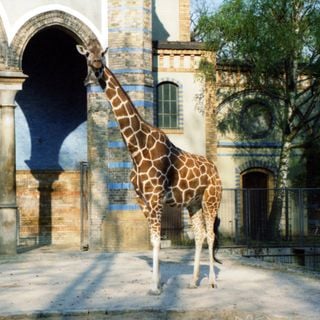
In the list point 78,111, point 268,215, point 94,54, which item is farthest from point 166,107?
point 94,54

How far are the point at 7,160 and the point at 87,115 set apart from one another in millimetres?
3939

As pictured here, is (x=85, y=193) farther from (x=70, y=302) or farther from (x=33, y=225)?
(x=70, y=302)

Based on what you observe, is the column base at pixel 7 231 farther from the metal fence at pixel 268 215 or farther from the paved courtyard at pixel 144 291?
the metal fence at pixel 268 215

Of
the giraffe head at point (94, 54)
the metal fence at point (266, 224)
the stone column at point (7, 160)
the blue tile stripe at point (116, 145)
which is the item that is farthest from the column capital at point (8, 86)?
the giraffe head at point (94, 54)

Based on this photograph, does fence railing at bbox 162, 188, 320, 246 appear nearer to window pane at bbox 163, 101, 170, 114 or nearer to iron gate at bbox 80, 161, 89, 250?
iron gate at bbox 80, 161, 89, 250

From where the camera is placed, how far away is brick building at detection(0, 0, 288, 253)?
2175 centimetres

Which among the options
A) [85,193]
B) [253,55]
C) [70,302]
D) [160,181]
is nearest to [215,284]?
[160,181]

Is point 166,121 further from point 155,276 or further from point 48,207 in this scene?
point 155,276

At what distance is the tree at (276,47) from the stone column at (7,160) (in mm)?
8240

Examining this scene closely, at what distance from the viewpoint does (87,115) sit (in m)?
24.0

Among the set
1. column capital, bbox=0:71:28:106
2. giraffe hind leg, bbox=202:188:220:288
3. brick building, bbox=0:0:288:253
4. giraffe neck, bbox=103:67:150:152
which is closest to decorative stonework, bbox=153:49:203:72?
brick building, bbox=0:0:288:253

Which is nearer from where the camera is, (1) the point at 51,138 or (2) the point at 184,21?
(1) the point at 51,138

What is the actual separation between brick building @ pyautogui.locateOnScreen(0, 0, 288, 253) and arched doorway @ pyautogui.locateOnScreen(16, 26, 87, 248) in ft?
0.12

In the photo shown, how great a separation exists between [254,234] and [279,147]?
501 cm
